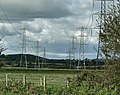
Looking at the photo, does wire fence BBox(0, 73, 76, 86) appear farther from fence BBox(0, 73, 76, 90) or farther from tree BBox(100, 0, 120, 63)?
tree BBox(100, 0, 120, 63)

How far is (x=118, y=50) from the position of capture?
68.3 ft

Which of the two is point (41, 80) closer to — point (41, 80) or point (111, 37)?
point (41, 80)

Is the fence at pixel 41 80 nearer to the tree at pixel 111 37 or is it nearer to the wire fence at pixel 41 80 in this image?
the wire fence at pixel 41 80

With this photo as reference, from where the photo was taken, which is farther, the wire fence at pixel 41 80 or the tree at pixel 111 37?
the wire fence at pixel 41 80

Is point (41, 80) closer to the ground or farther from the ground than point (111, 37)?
closer to the ground

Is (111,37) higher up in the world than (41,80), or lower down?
higher up

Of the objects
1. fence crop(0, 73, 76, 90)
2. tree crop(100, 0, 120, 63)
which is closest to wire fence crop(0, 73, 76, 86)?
fence crop(0, 73, 76, 90)

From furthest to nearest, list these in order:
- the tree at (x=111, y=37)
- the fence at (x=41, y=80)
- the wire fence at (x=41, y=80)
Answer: the wire fence at (x=41, y=80), the fence at (x=41, y=80), the tree at (x=111, y=37)

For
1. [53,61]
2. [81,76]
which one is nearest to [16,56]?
[53,61]

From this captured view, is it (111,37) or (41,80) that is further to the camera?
(41,80)

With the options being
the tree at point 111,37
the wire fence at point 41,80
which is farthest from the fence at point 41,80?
the tree at point 111,37

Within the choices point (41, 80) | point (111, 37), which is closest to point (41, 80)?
point (41, 80)

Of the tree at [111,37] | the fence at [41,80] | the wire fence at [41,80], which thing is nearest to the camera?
the tree at [111,37]

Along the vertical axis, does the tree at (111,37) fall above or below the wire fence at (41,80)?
above
